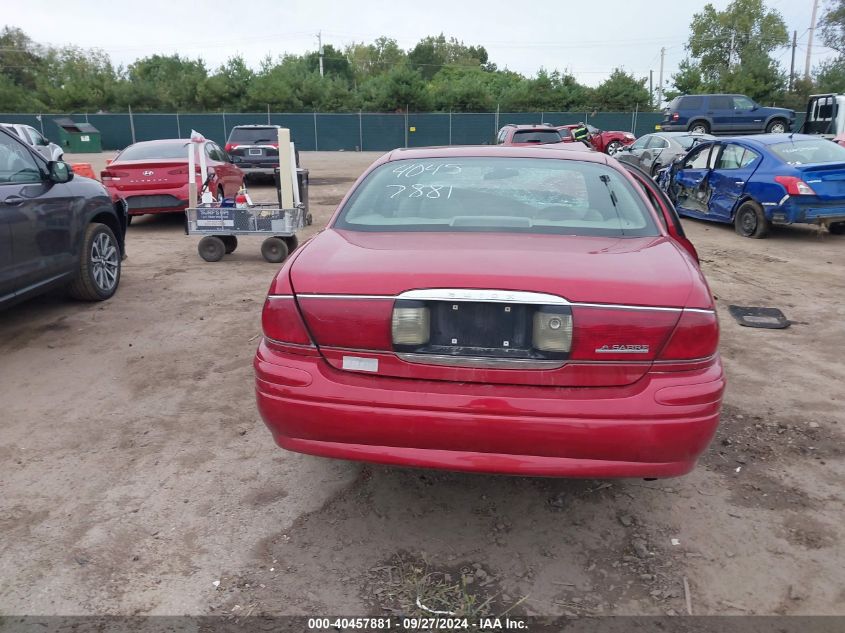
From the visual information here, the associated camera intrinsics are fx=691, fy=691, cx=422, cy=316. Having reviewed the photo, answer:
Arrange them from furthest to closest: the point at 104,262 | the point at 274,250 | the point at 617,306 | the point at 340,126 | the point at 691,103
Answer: the point at 340,126
the point at 691,103
the point at 274,250
the point at 104,262
the point at 617,306

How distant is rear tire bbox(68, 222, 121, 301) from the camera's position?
6.39 m

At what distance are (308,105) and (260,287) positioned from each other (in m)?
44.5

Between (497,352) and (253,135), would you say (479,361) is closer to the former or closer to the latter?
(497,352)

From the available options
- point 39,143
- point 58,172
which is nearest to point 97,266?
point 58,172

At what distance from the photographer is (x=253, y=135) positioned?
1894 cm

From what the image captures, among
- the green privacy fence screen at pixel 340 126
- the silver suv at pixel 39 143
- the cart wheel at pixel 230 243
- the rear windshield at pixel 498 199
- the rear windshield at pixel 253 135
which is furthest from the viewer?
the green privacy fence screen at pixel 340 126

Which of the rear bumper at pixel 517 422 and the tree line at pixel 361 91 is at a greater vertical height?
the tree line at pixel 361 91

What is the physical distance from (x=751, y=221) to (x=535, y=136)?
285 inches

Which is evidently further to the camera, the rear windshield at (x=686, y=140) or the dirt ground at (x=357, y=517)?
the rear windshield at (x=686, y=140)

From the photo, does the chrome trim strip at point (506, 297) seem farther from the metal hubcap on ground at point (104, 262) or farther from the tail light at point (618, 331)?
the metal hubcap on ground at point (104, 262)

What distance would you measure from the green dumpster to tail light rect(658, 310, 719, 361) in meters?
41.6

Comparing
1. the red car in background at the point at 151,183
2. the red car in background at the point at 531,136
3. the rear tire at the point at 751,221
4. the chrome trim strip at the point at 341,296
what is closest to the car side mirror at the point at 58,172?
the chrome trim strip at the point at 341,296

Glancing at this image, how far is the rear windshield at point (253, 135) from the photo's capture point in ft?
61.7

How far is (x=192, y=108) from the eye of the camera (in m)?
49.2
